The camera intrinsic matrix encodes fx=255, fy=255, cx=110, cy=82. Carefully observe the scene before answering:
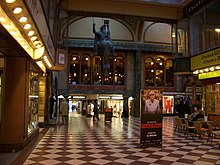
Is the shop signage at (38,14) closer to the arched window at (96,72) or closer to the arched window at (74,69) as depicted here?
the arched window at (74,69)

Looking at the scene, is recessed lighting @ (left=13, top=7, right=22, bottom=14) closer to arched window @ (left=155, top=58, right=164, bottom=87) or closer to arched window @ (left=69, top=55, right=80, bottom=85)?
arched window @ (left=69, top=55, right=80, bottom=85)

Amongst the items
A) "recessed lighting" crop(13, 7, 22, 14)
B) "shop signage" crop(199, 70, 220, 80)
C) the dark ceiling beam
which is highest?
the dark ceiling beam

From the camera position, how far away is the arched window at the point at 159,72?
25.1 meters

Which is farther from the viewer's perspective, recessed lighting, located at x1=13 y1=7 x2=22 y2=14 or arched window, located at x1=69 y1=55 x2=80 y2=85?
arched window, located at x1=69 y1=55 x2=80 y2=85

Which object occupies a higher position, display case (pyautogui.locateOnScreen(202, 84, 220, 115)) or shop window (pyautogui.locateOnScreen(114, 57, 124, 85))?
shop window (pyautogui.locateOnScreen(114, 57, 124, 85))

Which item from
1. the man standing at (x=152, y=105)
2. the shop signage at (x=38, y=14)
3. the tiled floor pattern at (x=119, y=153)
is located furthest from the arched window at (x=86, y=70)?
the shop signage at (x=38, y=14)

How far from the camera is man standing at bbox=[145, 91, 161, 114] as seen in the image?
7.46 metres

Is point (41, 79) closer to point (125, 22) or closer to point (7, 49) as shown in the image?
point (7, 49)

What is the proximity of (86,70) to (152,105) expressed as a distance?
17013 mm

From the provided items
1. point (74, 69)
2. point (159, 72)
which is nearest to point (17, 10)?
point (74, 69)

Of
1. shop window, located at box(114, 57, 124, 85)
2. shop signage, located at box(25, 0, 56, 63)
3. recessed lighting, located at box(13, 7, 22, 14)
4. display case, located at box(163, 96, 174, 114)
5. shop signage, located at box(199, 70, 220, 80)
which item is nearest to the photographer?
recessed lighting, located at box(13, 7, 22, 14)

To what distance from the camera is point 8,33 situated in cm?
444

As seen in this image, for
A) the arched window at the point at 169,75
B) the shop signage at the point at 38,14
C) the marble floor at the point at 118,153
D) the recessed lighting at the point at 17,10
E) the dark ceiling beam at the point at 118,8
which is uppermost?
the dark ceiling beam at the point at 118,8

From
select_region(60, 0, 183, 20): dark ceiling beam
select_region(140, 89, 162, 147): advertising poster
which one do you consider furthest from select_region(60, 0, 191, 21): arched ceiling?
select_region(140, 89, 162, 147): advertising poster
